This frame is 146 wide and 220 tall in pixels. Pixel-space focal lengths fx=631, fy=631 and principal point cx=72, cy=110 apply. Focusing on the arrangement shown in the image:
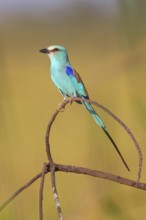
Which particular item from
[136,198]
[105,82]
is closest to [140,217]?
[136,198]

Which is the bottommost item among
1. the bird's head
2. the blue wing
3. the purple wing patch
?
the blue wing

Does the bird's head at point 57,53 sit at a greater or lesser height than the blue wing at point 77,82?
greater

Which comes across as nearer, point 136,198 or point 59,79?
point 136,198

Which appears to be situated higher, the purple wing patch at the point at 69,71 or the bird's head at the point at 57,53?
the bird's head at the point at 57,53

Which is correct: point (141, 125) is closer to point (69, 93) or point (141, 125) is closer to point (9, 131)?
point (9, 131)

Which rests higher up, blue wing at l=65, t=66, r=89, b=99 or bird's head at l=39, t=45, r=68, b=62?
bird's head at l=39, t=45, r=68, b=62

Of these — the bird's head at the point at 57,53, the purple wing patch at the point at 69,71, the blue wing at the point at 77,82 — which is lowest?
the blue wing at the point at 77,82

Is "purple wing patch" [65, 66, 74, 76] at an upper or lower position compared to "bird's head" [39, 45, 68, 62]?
lower

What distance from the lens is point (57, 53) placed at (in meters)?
1.34

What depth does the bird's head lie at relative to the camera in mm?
1300

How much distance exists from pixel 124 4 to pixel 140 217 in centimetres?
23

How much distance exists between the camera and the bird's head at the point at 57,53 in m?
1.30

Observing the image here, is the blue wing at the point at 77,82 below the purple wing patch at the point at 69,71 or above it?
below

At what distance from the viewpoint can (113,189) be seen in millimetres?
625
